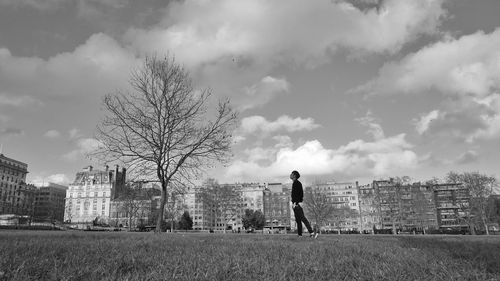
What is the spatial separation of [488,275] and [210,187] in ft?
348

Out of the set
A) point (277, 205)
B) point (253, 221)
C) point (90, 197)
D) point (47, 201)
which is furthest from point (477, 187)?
point (47, 201)

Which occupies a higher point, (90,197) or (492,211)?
(90,197)

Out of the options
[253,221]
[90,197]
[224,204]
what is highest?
[90,197]

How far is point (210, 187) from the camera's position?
108312 mm

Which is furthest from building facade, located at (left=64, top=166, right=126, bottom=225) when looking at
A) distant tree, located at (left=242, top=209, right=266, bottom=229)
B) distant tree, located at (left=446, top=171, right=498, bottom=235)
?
distant tree, located at (left=446, top=171, right=498, bottom=235)

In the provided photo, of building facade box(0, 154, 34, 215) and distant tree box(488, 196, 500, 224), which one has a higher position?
building facade box(0, 154, 34, 215)

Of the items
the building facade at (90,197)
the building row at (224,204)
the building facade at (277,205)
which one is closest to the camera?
the building row at (224,204)

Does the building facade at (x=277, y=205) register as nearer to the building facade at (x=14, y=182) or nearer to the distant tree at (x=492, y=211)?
the distant tree at (x=492, y=211)

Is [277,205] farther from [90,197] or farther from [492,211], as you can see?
→ [492,211]

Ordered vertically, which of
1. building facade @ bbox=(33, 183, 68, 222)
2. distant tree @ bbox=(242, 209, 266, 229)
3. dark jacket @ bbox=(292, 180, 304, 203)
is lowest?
distant tree @ bbox=(242, 209, 266, 229)

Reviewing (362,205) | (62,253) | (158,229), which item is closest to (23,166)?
(362,205)

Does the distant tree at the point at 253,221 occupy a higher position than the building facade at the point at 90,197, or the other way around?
the building facade at the point at 90,197

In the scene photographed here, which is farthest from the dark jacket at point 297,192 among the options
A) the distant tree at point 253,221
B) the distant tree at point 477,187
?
the distant tree at point 253,221

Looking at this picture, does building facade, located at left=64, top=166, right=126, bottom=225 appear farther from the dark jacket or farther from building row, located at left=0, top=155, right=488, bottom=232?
the dark jacket
